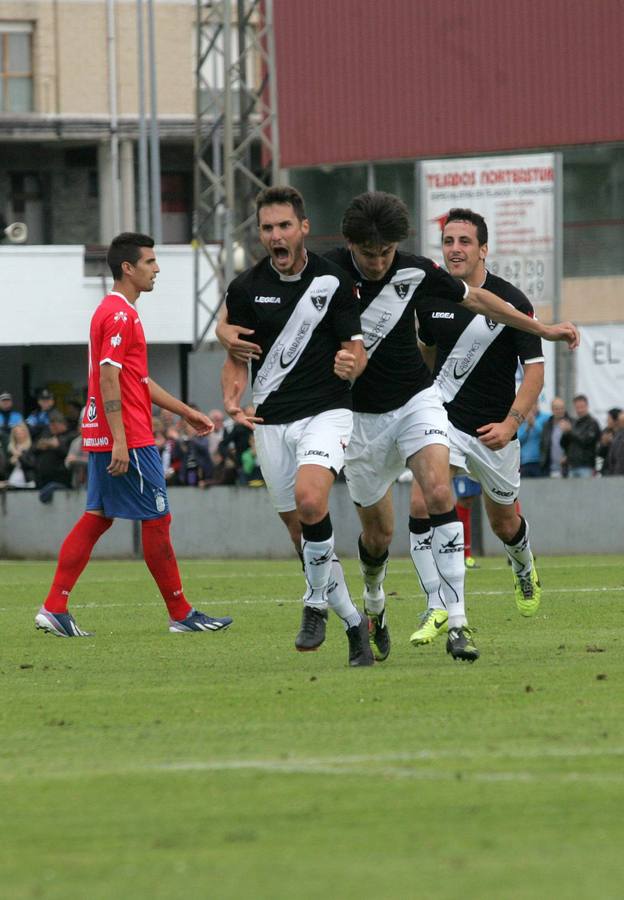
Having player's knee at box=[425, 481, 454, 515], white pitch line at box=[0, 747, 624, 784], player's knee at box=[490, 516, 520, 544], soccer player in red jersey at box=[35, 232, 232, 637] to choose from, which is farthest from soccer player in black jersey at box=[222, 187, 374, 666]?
player's knee at box=[490, 516, 520, 544]

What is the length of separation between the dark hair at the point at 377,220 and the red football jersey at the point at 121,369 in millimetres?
2498

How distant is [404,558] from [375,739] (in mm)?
16066

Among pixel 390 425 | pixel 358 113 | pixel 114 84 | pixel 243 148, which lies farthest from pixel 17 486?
pixel 114 84

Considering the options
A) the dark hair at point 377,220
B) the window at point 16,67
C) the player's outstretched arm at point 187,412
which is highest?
the window at point 16,67

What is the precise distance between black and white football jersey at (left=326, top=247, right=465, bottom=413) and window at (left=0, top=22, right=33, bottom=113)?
4593 centimetres

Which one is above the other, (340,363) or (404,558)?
(340,363)

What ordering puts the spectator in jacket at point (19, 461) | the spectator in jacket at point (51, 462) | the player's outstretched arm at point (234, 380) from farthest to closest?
1. the spectator in jacket at point (19, 461)
2. the spectator in jacket at point (51, 462)
3. the player's outstretched arm at point (234, 380)

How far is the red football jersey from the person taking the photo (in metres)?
11.1

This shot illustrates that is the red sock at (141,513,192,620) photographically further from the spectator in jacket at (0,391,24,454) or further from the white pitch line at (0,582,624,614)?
the spectator in jacket at (0,391,24,454)

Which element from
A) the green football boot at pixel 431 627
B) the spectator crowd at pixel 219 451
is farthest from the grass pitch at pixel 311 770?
the spectator crowd at pixel 219 451

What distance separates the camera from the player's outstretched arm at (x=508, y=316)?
9.48 meters

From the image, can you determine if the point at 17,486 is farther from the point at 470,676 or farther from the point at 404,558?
the point at 470,676

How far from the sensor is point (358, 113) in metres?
36.6

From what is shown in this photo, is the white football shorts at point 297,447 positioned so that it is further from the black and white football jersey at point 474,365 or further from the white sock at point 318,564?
the black and white football jersey at point 474,365
